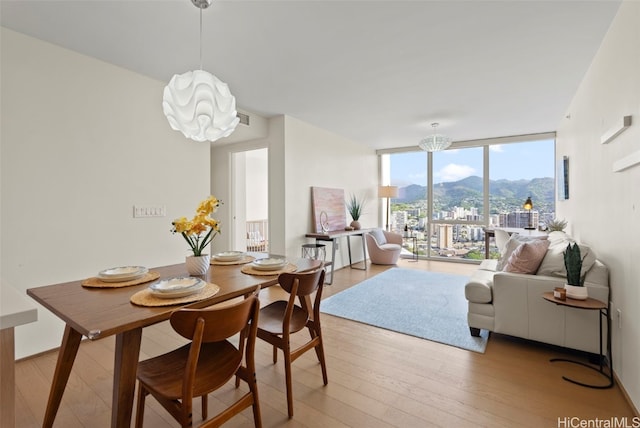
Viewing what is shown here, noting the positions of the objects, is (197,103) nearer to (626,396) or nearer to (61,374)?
(61,374)

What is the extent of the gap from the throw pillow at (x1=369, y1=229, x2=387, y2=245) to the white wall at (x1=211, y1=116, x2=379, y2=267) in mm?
423

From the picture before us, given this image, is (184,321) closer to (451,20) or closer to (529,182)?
(451,20)

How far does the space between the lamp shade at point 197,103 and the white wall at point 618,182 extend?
2.51 metres

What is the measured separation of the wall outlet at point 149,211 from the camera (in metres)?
2.95

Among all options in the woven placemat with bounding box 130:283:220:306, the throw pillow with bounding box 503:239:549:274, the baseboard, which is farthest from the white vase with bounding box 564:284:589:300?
the woven placemat with bounding box 130:283:220:306

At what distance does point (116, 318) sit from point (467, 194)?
6.32m

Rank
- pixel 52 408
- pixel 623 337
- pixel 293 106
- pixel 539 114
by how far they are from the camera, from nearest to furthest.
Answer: pixel 52 408
pixel 623 337
pixel 293 106
pixel 539 114

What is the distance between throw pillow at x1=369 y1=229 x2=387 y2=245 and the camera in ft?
19.3

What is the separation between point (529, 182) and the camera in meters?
5.52

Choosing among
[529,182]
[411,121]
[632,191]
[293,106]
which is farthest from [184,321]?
[529,182]

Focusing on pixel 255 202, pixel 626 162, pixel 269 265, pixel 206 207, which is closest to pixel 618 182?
pixel 626 162

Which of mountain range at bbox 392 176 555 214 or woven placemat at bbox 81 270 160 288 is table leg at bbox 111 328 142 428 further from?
mountain range at bbox 392 176 555 214

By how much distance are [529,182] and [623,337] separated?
438 centimetres

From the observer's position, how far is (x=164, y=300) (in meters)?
1.36
